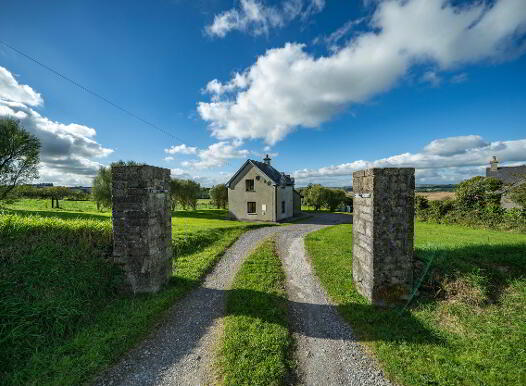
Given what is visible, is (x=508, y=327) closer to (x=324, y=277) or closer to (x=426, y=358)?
(x=426, y=358)

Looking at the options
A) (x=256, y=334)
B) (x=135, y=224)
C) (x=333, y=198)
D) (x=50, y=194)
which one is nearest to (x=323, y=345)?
(x=256, y=334)

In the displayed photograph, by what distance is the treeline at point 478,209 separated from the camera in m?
15.7

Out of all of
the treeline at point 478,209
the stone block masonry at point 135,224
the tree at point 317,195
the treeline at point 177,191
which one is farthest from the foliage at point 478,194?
the treeline at point 177,191

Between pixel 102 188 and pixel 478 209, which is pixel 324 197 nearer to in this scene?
pixel 478 209

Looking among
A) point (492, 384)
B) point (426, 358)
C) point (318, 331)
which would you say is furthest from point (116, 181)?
point (492, 384)

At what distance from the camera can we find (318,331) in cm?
515

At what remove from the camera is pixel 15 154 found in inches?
985

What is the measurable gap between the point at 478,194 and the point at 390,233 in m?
19.0

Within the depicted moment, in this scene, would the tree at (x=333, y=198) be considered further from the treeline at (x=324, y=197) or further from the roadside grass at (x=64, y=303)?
the roadside grass at (x=64, y=303)

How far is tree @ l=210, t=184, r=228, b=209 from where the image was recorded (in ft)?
131

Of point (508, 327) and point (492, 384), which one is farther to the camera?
point (508, 327)

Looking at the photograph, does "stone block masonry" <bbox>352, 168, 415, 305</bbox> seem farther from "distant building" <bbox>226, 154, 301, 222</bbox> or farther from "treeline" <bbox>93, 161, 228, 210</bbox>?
"treeline" <bbox>93, 161, 228, 210</bbox>

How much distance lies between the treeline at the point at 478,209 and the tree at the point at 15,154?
45090 millimetres

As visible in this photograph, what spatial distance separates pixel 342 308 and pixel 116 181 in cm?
743
